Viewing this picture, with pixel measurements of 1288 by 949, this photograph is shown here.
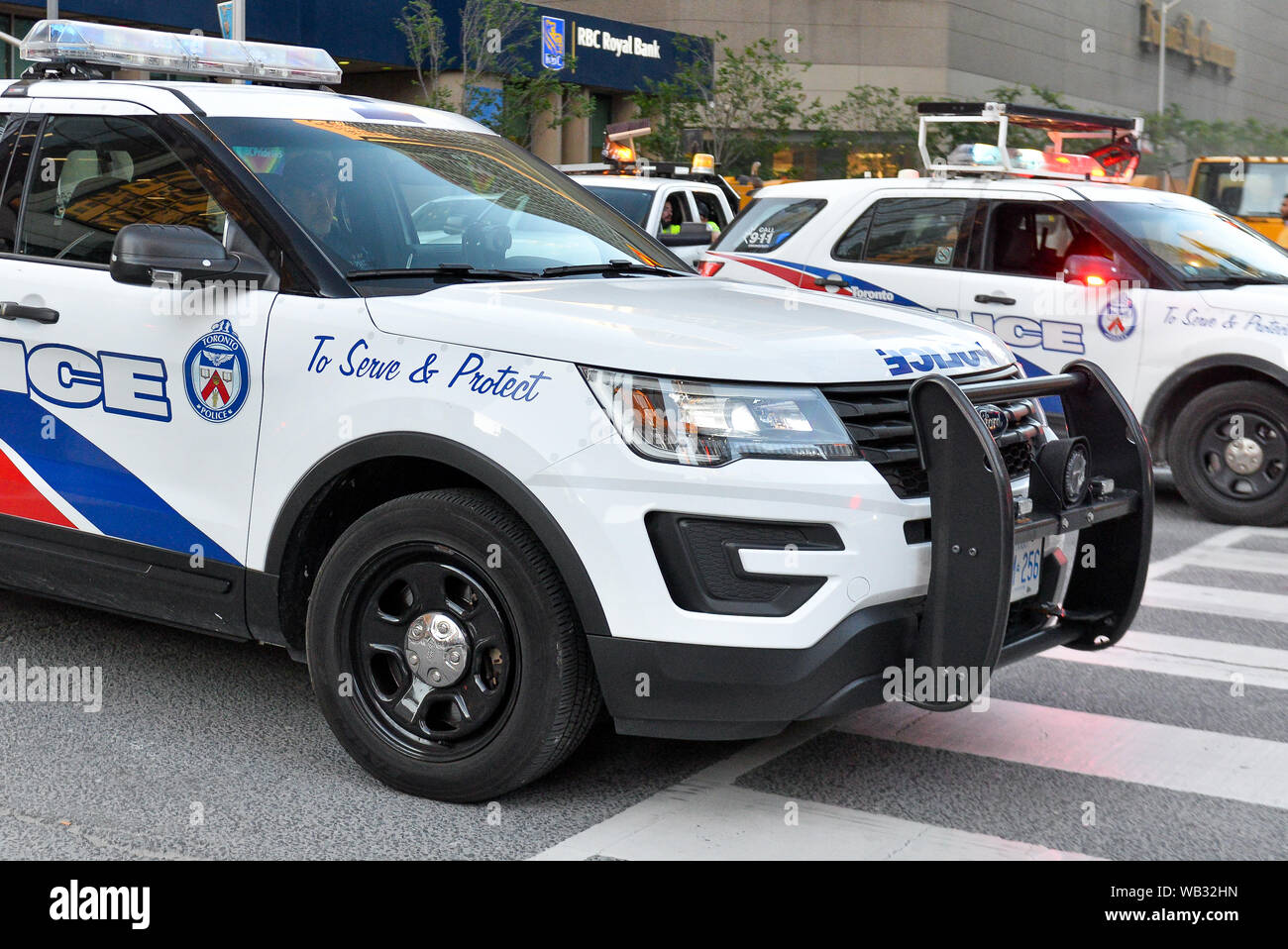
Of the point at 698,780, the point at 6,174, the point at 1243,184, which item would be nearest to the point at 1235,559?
the point at 698,780

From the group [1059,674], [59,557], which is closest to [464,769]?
[59,557]

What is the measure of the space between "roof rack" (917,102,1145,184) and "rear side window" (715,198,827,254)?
0.93 meters

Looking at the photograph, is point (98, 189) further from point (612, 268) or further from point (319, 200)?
point (612, 268)

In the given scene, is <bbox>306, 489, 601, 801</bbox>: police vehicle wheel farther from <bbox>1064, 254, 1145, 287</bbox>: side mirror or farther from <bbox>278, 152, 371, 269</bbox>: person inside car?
<bbox>1064, 254, 1145, 287</bbox>: side mirror

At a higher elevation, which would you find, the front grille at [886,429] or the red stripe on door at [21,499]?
the front grille at [886,429]

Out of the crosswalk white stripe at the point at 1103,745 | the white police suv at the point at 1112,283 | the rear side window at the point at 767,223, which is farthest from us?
the rear side window at the point at 767,223

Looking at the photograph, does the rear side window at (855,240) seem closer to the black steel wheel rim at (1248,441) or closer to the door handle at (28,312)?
the black steel wheel rim at (1248,441)

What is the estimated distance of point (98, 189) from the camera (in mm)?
4801

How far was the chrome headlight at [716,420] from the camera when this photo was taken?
11.9 ft

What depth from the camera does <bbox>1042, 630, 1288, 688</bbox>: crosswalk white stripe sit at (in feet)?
18.4

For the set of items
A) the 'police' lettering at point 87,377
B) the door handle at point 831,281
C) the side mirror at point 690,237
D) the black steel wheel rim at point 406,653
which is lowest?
the black steel wheel rim at point 406,653

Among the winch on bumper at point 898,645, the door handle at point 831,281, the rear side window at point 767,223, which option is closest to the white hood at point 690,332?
the winch on bumper at point 898,645

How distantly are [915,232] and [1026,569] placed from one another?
594 cm

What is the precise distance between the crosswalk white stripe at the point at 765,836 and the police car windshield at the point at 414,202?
1644mm
